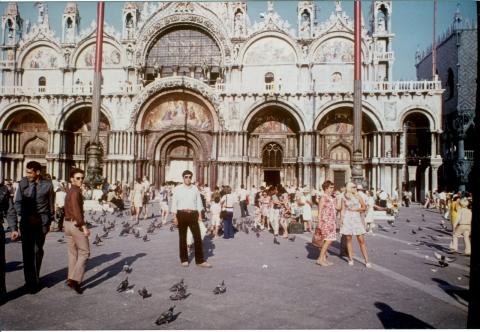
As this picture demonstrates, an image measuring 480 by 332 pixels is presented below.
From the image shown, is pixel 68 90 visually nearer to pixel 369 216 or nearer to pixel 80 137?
pixel 80 137

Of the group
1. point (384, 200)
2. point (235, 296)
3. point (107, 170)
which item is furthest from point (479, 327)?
point (107, 170)

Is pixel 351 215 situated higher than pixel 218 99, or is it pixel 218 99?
pixel 218 99

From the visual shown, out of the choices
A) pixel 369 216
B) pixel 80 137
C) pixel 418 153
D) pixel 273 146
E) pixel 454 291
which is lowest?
pixel 454 291

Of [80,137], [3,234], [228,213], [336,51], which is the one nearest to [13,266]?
[3,234]

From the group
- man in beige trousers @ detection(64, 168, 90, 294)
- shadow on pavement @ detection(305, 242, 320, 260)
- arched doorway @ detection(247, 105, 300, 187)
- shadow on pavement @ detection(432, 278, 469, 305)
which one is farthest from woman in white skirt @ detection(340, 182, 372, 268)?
arched doorway @ detection(247, 105, 300, 187)

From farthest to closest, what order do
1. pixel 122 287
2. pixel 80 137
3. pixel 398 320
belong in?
pixel 80 137, pixel 122 287, pixel 398 320

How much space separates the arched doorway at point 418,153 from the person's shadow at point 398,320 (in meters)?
25.3

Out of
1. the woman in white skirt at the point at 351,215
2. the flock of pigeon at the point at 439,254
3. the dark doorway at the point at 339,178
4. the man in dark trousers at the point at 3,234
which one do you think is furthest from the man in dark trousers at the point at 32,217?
the dark doorway at the point at 339,178

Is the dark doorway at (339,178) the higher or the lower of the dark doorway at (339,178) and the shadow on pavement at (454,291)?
the higher

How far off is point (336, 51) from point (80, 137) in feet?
70.9

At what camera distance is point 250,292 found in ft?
19.4

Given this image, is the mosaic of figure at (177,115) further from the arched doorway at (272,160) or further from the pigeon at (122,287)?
the pigeon at (122,287)

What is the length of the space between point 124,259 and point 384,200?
1567cm

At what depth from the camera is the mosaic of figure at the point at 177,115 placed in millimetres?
29562
